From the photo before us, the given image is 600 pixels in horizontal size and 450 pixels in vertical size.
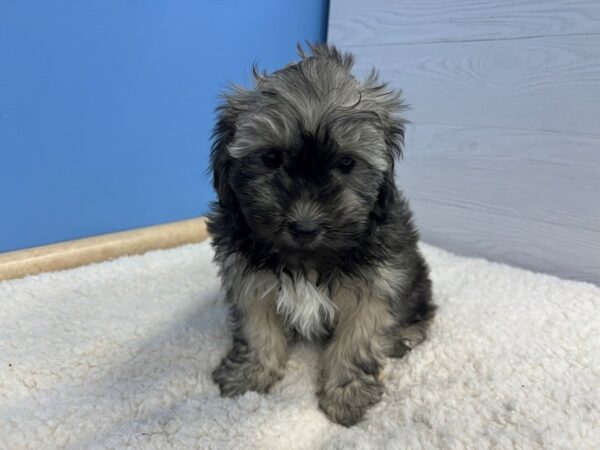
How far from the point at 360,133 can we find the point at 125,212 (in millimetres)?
1741

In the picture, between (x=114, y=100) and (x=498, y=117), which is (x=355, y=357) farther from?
(x=114, y=100)

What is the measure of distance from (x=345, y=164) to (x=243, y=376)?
2.83 ft

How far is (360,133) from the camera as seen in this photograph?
4.59 feet

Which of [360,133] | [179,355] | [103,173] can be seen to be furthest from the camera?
[103,173]

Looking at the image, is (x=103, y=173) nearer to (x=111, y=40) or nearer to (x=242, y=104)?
(x=111, y=40)

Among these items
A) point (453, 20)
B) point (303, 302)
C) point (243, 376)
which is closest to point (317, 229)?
point (303, 302)

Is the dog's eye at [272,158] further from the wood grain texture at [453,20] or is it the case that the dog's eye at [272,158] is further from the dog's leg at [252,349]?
the wood grain texture at [453,20]

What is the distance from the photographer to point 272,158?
1411 millimetres

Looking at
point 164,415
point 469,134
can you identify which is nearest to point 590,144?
point 469,134

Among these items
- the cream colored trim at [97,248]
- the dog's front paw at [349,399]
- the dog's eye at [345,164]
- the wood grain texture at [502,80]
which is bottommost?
the cream colored trim at [97,248]

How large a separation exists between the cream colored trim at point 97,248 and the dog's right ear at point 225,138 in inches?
50.2

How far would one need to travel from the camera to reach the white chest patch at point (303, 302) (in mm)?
1611

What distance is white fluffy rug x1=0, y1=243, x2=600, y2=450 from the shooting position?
148cm

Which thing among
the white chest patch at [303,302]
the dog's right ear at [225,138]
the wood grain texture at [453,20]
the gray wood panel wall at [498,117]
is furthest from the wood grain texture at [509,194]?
the dog's right ear at [225,138]
